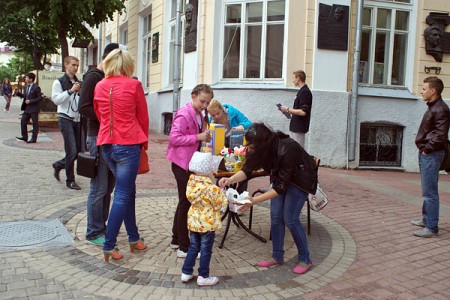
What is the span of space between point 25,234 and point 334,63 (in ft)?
26.5

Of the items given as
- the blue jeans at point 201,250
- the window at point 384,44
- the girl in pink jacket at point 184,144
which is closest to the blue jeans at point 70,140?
the girl in pink jacket at point 184,144

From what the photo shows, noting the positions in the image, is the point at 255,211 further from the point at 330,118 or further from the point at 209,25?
the point at 209,25

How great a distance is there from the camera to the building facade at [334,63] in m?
10.7

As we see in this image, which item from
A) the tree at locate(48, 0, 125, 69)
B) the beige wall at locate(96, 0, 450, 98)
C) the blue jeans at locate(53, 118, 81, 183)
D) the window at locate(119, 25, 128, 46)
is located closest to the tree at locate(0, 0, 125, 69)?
the tree at locate(48, 0, 125, 69)

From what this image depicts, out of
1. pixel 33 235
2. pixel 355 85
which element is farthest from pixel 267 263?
pixel 355 85

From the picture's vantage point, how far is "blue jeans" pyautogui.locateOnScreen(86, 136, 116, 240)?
15.1 feet

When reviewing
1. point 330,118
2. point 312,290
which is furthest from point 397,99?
point 312,290

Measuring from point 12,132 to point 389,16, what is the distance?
38.3ft

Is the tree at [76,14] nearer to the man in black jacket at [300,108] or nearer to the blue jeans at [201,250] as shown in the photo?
the man in black jacket at [300,108]

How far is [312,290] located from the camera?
156 inches

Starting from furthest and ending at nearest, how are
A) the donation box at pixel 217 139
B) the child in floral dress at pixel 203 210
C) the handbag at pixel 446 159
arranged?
1. the handbag at pixel 446 159
2. the donation box at pixel 217 139
3. the child in floral dress at pixel 203 210

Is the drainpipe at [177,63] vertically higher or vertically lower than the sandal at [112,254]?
higher

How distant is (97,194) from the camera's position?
465cm

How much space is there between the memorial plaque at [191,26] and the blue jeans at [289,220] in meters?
8.78
